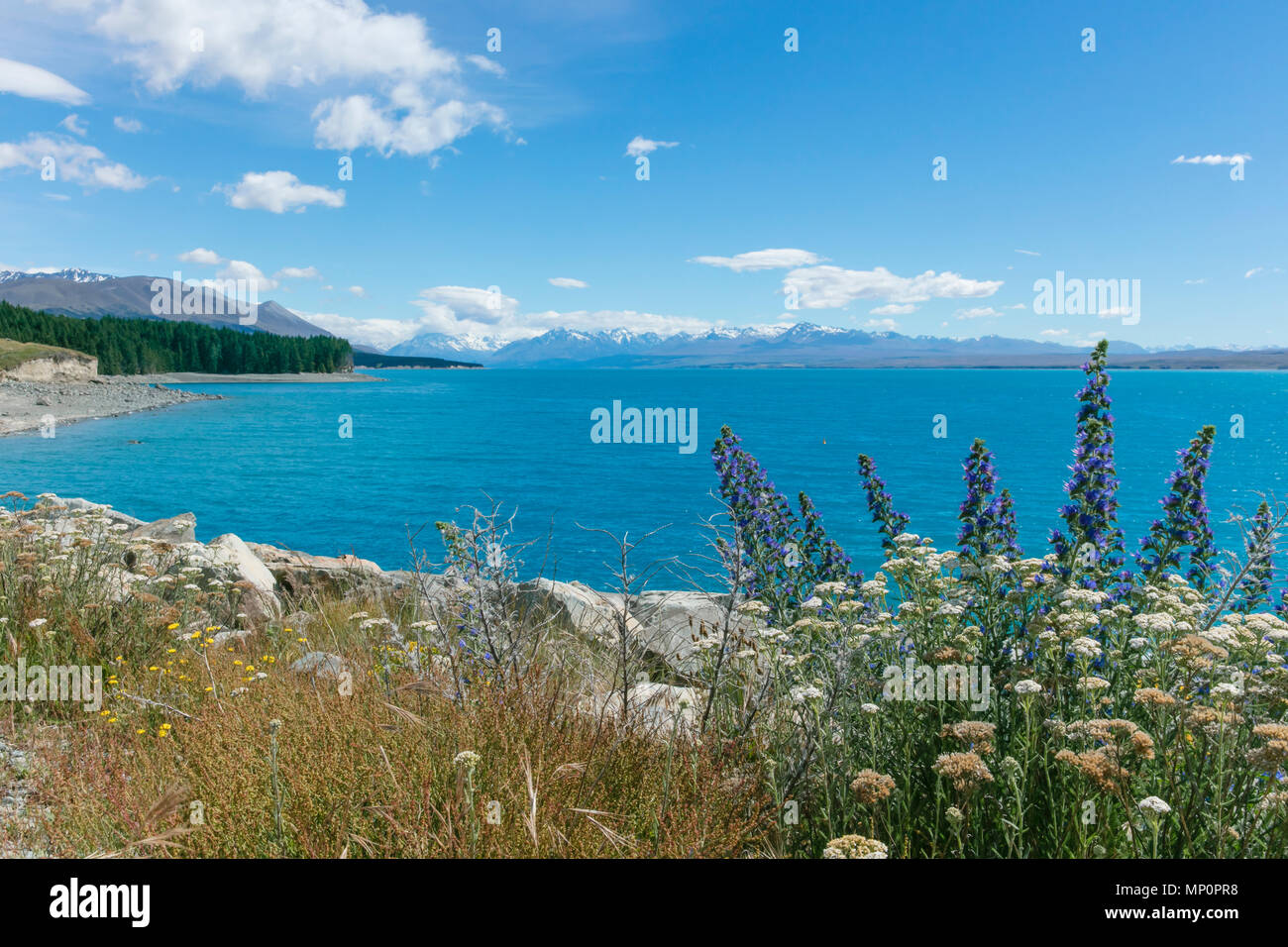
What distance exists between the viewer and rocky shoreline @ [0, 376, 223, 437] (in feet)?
234

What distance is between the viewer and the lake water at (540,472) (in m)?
34.6

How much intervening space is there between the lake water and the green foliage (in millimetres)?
45984

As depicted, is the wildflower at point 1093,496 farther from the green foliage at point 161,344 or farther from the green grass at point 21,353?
the green foliage at point 161,344

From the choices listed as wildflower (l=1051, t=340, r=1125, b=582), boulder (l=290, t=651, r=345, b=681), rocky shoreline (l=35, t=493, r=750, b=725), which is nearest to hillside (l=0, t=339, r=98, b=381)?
rocky shoreline (l=35, t=493, r=750, b=725)

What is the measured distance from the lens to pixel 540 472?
185ft

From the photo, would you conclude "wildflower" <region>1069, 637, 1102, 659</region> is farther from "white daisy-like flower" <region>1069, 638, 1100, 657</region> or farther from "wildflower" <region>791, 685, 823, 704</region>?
"wildflower" <region>791, 685, 823, 704</region>

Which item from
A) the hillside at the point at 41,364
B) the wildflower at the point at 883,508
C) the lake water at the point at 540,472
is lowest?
the lake water at the point at 540,472

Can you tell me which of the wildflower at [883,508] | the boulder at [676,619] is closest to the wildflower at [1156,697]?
the wildflower at [883,508]

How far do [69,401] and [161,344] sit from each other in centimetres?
8052

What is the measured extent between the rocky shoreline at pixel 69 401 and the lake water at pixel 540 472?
4064mm
